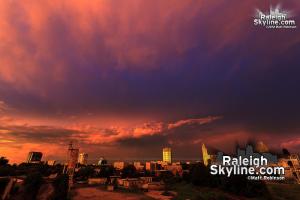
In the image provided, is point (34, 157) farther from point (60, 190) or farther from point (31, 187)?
point (60, 190)

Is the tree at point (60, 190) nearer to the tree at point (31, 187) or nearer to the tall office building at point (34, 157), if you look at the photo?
the tree at point (31, 187)

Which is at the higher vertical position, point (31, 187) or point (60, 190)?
point (31, 187)

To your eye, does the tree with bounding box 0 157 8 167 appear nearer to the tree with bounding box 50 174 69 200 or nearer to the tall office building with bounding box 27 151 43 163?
the tall office building with bounding box 27 151 43 163

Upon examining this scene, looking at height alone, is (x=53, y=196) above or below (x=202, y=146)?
below

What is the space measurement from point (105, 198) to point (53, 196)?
12940mm

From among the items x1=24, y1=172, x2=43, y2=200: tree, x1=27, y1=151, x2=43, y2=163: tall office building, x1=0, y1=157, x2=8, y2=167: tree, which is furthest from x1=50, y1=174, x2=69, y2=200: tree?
x1=27, y1=151, x2=43, y2=163: tall office building

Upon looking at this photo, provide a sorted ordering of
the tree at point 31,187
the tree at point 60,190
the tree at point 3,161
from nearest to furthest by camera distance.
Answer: the tree at point 60,190 < the tree at point 31,187 < the tree at point 3,161

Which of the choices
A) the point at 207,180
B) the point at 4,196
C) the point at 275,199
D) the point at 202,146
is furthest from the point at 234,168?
the point at 202,146

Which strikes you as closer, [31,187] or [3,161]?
[31,187]

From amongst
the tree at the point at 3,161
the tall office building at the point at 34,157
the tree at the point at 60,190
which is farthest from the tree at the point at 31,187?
the tall office building at the point at 34,157

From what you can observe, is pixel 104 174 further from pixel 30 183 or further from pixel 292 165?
pixel 292 165

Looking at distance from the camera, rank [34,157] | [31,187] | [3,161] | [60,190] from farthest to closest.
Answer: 1. [34,157]
2. [3,161]
3. [31,187]
4. [60,190]

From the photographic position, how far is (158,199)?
41500 mm

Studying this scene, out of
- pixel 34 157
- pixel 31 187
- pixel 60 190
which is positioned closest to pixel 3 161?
pixel 34 157
